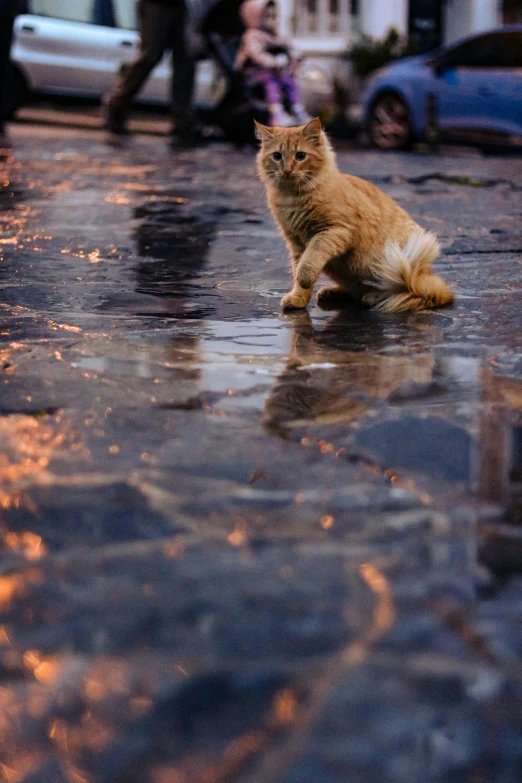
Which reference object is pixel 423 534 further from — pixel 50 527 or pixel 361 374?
pixel 361 374

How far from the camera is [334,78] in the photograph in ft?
67.5

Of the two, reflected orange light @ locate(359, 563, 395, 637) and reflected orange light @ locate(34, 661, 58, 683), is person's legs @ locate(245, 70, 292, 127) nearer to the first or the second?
reflected orange light @ locate(359, 563, 395, 637)

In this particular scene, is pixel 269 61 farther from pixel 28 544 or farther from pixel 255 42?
pixel 28 544

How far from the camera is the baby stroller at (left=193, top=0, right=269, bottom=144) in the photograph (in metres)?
14.5

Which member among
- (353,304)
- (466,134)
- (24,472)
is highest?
(24,472)

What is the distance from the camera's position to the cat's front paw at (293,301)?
4.76m

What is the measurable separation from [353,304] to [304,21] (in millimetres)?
21418

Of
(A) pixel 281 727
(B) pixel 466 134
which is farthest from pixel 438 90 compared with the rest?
(A) pixel 281 727

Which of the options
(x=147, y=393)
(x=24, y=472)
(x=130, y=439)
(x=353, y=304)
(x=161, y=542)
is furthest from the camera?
(x=353, y=304)

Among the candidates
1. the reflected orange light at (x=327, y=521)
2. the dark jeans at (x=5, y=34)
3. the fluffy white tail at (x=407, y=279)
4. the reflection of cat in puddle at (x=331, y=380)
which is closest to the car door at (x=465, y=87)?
the dark jeans at (x=5, y=34)

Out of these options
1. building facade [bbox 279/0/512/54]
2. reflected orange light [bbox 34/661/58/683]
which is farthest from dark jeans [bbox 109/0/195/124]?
reflected orange light [bbox 34/661/58/683]

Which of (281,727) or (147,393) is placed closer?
(281,727)

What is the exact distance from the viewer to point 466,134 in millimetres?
15336

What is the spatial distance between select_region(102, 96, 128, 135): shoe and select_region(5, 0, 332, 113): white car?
1.87 meters
